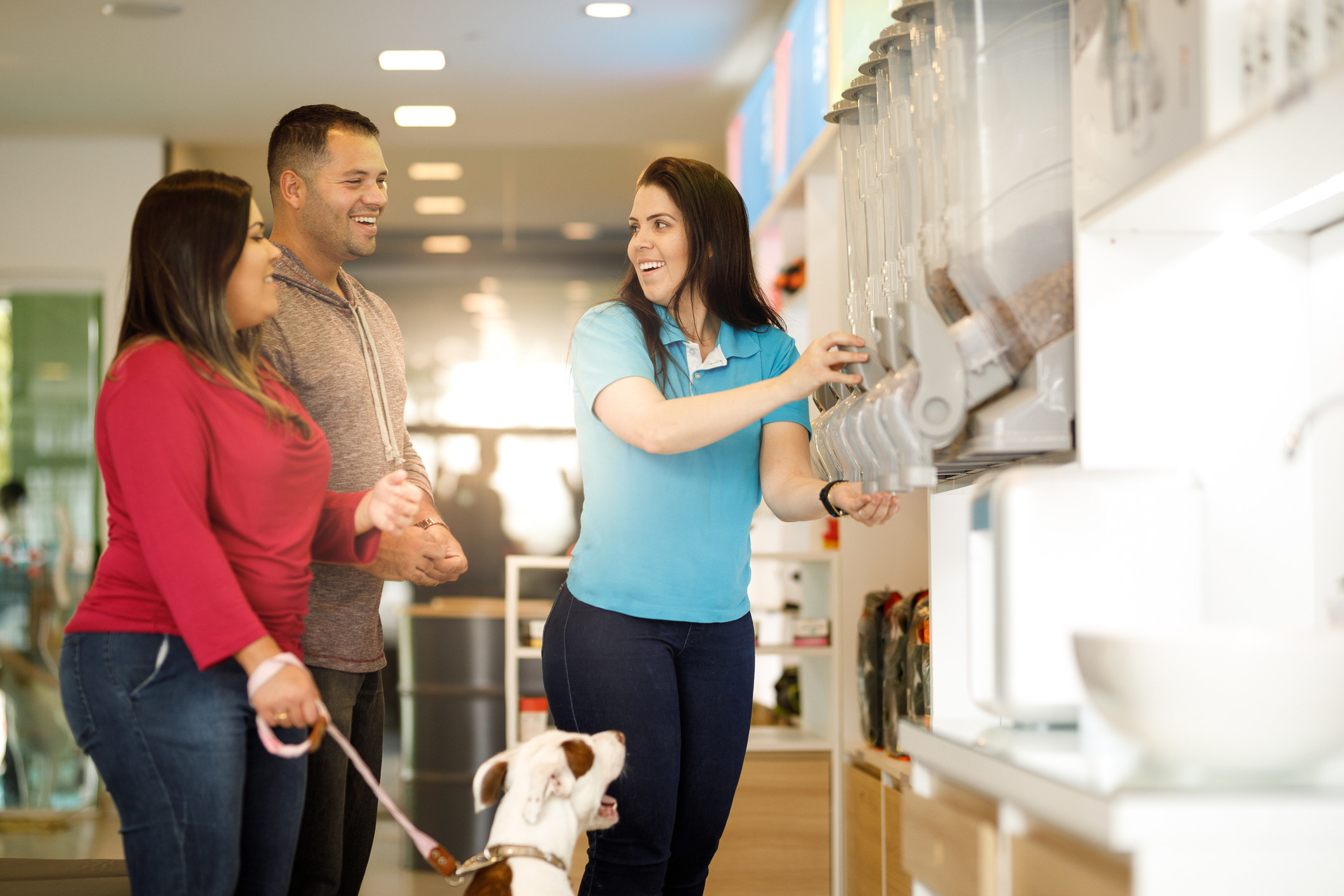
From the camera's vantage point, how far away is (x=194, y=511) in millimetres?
1287

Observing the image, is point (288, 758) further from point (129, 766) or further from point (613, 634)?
point (613, 634)

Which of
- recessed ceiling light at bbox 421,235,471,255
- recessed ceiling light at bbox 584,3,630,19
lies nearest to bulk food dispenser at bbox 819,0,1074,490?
recessed ceiling light at bbox 584,3,630,19

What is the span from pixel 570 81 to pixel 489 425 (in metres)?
1.73

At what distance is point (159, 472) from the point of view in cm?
127

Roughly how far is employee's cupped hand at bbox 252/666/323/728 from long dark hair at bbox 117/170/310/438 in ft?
1.06

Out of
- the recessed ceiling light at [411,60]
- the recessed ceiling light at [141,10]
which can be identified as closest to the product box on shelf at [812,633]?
the recessed ceiling light at [411,60]

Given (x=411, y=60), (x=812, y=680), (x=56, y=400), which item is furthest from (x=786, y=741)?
(x=56, y=400)

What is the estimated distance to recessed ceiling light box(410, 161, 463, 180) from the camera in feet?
18.2

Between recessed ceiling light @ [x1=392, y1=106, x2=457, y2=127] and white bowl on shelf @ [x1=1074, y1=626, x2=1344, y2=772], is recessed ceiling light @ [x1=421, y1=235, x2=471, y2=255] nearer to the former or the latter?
recessed ceiling light @ [x1=392, y1=106, x2=457, y2=127]

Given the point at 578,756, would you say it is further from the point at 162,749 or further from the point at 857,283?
the point at 857,283

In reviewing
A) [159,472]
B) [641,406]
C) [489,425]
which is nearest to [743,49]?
[489,425]

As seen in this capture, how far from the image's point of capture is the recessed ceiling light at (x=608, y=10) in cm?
399

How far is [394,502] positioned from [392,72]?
3542 mm

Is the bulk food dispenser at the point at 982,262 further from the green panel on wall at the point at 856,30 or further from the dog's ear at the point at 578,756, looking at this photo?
the green panel on wall at the point at 856,30
